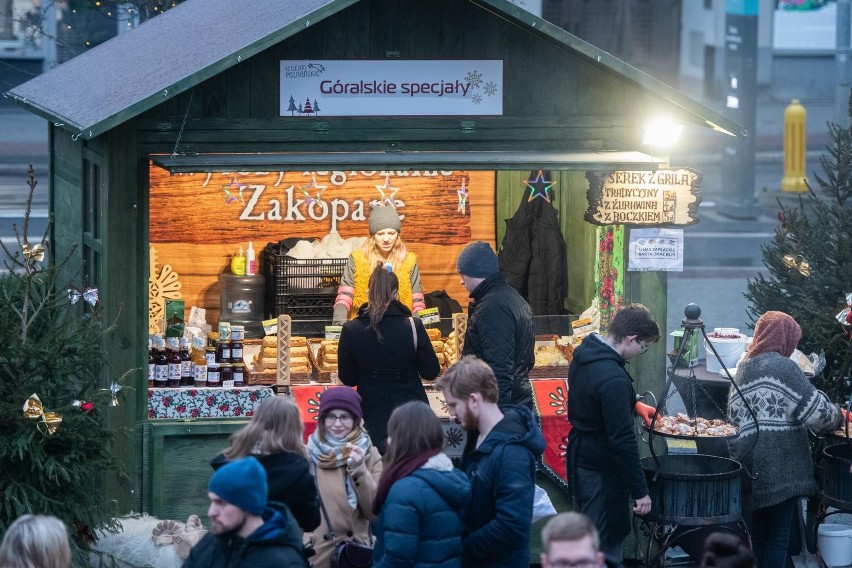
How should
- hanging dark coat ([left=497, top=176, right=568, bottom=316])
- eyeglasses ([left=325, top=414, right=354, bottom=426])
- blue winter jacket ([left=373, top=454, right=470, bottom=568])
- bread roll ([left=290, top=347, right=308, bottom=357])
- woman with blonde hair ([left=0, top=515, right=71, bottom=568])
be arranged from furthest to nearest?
hanging dark coat ([left=497, top=176, right=568, bottom=316]), bread roll ([left=290, top=347, right=308, bottom=357]), eyeglasses ([left=325, top=414, right=354, bottom=426]), blue winter jacket ([left=373, top=454, right=470, bottom=568]), woman with blonde hair ([left=0, top=515, right=71, bottom=568])

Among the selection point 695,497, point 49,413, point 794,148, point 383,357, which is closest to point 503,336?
point 383,357

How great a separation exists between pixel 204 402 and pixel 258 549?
11.7ft

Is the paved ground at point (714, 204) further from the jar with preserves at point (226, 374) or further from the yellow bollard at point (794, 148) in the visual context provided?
the jar with preserves at point (226, 374)

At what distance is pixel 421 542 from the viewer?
18.7ft

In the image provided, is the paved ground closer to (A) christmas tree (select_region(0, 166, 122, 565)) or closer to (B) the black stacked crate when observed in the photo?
(B) the black stacked crate

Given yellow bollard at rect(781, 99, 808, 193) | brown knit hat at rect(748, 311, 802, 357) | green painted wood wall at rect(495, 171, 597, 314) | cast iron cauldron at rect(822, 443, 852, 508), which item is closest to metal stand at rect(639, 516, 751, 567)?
cast iron cauldron at rect(822, 443, 852, 508)

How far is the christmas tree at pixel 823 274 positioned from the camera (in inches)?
362

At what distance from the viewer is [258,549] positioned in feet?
17.0

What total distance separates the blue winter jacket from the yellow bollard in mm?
Result: 20249

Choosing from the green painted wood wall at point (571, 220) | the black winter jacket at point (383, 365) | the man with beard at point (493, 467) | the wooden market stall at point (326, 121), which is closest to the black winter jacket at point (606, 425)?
the man with beard at point (493, 467)

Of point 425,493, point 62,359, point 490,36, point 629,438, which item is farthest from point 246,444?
point 490,36

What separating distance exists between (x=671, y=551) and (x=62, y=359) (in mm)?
3911

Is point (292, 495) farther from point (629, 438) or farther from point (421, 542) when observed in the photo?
point (629, 438)

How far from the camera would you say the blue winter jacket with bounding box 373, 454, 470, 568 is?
561cm
